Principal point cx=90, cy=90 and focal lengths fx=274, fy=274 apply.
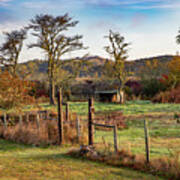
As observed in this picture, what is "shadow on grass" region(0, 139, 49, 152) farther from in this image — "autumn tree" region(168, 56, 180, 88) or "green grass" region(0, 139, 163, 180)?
"autumn tree" region(168, 56, 180, 88)

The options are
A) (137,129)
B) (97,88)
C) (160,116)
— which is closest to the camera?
(137,129)

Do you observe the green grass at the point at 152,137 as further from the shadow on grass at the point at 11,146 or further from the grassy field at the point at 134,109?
the grassy field at the point at 134,109

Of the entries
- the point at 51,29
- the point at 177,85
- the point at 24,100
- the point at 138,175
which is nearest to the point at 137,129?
the point at 24,100

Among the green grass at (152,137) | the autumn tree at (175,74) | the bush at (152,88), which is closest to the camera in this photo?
the green grass at (152,137)

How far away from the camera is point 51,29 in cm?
3195

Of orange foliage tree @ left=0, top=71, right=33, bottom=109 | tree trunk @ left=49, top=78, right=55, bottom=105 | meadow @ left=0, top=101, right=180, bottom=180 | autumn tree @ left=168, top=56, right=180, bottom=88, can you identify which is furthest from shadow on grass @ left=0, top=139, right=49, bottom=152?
autumn tree @ left=168, top=56, right=180, bottom=88

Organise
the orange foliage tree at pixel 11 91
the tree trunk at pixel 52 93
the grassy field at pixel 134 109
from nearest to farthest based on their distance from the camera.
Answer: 1. the orange foliage tree at pixel 11 91
2. the grassy field at pixel 134 109
3. the tree trunk at pixel 52 93

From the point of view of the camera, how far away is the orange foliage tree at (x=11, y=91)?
13141 mm

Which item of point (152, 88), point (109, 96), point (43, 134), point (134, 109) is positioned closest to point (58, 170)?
point (43, 134)

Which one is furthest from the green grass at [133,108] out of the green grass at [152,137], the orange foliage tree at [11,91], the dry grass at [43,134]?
the orange foliage tree at [11,91]

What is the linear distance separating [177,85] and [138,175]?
3306 cm

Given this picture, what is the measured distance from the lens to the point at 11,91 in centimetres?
1341

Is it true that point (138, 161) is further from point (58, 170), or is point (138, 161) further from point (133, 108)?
point (133, 108)

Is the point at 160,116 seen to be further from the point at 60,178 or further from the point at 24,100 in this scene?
the point at 60,178
